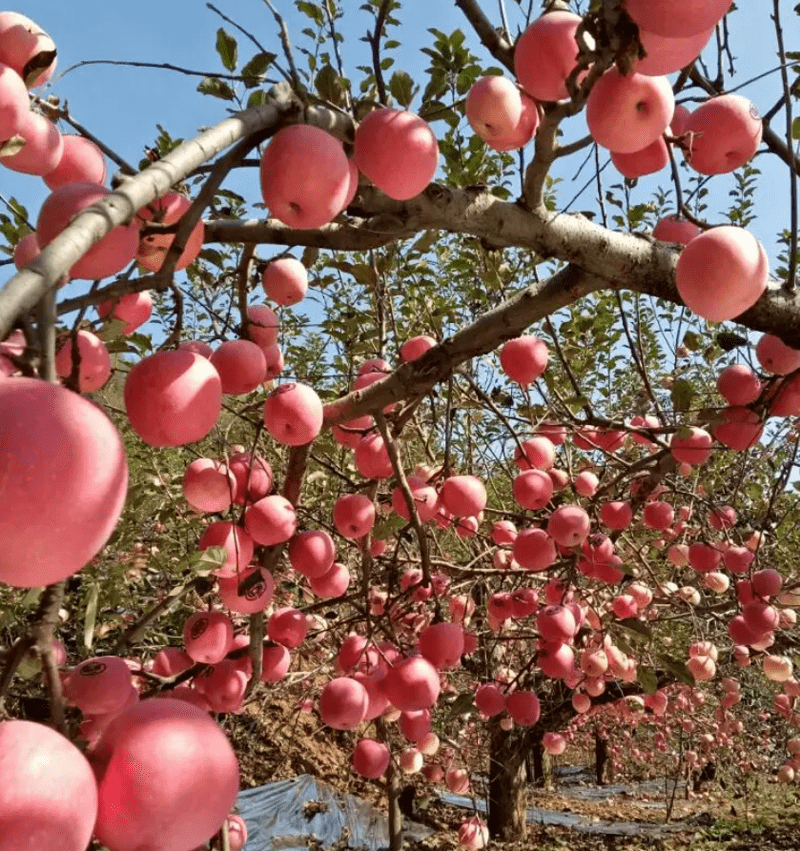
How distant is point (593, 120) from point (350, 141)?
1.36 feet

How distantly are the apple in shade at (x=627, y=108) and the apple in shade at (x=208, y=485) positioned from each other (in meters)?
1.09

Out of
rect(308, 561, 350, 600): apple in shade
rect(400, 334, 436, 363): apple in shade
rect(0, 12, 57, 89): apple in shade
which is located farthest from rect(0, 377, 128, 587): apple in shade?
rect(400, 334, 436, 363): apple in shade

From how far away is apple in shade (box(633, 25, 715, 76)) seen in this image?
908 mm

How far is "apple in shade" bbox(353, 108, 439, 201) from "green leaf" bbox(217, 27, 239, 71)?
0.61 meters

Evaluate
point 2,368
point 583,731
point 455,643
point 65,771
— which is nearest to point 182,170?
point 2,368

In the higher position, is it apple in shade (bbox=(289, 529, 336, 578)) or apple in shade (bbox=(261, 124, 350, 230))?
apple in shade (bbox=(261, 124, 350, 230))

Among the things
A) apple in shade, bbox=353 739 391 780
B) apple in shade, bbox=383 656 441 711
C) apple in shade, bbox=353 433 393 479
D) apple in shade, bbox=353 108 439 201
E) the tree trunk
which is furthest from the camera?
the tree trunk

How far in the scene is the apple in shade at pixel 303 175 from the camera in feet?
3.14

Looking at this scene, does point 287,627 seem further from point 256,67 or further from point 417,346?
point 256,67

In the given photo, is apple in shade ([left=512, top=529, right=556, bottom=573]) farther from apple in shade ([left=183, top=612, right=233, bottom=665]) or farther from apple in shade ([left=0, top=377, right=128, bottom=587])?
apple in shade ([left=0, top=377, right=128, bottom=587])

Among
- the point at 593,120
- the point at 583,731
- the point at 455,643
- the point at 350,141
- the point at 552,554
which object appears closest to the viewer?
the point at 593,120

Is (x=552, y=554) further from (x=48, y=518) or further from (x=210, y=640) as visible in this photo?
(x=48, y=518)

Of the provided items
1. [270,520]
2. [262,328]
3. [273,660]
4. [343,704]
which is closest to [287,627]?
[273,660]

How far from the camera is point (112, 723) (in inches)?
30.2
